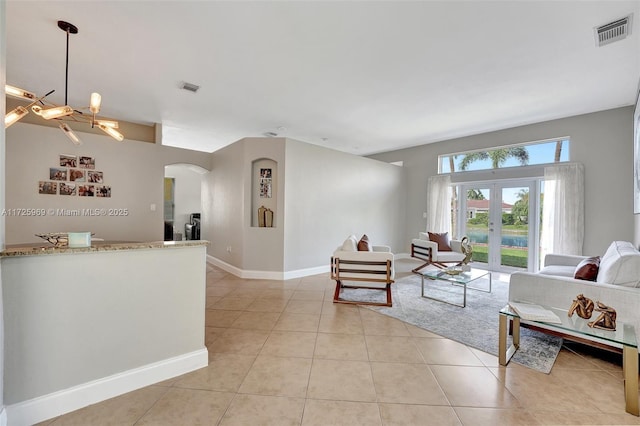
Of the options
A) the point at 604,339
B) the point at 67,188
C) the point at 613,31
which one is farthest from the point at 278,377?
the point at 67,188

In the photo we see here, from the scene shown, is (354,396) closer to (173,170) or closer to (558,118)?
(558,118)

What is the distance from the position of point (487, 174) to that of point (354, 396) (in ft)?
18.7

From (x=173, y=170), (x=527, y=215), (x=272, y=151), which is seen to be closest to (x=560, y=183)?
(x=527, y=215)

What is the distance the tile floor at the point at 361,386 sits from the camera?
5.20 feet

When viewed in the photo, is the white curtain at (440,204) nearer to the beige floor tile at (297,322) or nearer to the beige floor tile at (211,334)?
the beige floor tile at (297,322)

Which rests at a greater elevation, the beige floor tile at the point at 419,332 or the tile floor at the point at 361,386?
the tile floor at the point at 361,386

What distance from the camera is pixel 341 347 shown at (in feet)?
7.98

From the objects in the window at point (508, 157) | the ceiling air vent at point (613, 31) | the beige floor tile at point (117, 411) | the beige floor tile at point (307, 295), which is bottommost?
the beige floor tile at point (307, 295)

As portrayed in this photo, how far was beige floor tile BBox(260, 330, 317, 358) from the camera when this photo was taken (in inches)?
90.9

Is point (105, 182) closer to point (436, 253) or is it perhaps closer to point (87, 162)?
point (87, 162)

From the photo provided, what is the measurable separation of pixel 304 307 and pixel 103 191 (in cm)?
430

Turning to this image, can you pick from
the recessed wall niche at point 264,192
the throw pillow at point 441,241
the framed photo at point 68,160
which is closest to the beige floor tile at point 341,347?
the recessed wall niche at point 264,192

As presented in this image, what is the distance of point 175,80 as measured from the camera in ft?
11.7

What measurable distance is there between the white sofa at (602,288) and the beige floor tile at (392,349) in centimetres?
118
